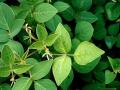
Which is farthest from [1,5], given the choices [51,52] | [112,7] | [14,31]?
[112,7]

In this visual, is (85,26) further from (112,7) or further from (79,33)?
(112,7)

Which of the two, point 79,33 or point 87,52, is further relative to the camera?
point 79,33

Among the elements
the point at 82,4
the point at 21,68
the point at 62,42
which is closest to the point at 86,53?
the point at 62,42

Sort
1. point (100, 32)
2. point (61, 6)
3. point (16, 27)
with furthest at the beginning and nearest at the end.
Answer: point (100, 32), point (61, 6), point (16, 27)

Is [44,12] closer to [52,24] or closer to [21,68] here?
[52,24]

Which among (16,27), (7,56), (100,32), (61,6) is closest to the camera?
(7,56)

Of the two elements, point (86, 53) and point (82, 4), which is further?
point (82, 4)

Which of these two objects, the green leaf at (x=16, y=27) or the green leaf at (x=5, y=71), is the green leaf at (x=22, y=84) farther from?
the green leaf at (x=16, y=27)

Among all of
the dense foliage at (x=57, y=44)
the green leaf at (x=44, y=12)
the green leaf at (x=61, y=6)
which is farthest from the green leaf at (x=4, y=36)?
the green leaf at (x=61, y=6)
